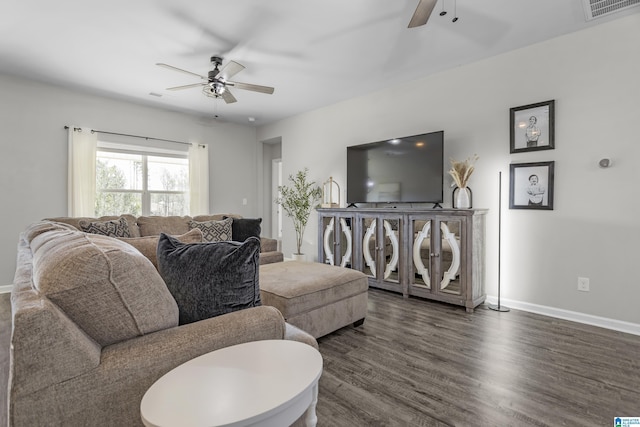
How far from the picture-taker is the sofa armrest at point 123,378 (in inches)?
29.4

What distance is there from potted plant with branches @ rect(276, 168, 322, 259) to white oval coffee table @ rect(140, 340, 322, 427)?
4136 mm

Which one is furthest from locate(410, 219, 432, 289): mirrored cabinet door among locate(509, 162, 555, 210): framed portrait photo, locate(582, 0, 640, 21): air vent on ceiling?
locate(582, 0, 640, 21): air vent on ceiling

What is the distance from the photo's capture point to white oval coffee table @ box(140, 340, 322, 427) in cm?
72

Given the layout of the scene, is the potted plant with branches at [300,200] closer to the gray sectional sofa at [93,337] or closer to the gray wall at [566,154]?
the gray wall at [566,154]

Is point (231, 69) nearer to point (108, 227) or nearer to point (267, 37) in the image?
point (267, 37)

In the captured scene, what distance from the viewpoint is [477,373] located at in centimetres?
195

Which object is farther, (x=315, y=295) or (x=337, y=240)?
(x=337, y=240)

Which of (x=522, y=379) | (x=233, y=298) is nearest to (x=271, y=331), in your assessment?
(x=233, y=298)

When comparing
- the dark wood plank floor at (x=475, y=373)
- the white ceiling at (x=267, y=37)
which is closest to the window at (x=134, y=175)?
the white ceiling at (x=267, y=37)

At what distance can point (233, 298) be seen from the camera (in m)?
1.27

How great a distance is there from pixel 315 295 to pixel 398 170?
87.8 inches

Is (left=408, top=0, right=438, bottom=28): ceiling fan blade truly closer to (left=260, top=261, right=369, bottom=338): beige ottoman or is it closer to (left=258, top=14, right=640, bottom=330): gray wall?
(left=258, top=14, right=640, bottom=330): gray wall

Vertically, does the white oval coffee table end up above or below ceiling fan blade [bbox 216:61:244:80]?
below

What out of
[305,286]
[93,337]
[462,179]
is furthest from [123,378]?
[462,179]
